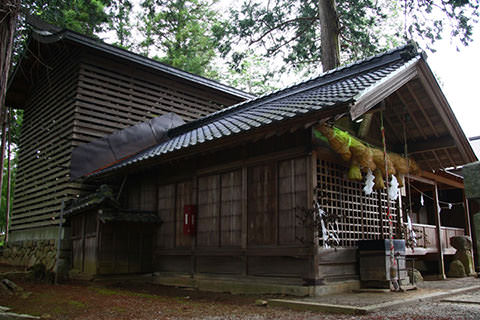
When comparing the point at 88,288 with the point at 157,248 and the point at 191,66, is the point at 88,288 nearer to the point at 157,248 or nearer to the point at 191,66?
the point at 157,248

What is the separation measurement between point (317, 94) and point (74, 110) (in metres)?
8.44

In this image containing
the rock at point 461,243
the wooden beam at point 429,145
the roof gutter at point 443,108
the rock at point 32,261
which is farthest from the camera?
the rock at point 32,261

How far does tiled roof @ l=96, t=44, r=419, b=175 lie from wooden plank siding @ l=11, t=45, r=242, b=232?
251cm

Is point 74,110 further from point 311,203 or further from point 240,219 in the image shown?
point 311,203

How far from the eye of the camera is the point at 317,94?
920 centimetres

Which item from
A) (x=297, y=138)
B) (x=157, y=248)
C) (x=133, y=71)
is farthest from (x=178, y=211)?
(x=133, y=71)

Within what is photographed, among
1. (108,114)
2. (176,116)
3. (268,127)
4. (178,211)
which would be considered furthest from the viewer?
(176,116)

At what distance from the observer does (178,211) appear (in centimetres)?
1120

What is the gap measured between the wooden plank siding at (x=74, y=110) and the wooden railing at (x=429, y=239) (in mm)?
7685

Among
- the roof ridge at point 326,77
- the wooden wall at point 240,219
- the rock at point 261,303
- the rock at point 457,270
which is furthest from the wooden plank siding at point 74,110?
the rock at point 457,270

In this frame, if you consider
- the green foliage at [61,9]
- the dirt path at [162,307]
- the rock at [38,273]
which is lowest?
the dirt path at [162,307]

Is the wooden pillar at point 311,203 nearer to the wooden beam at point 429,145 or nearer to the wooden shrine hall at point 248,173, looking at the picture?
the wooden shrine hall at point 248,173

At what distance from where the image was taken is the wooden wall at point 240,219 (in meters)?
8.29

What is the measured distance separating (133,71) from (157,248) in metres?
6.97
